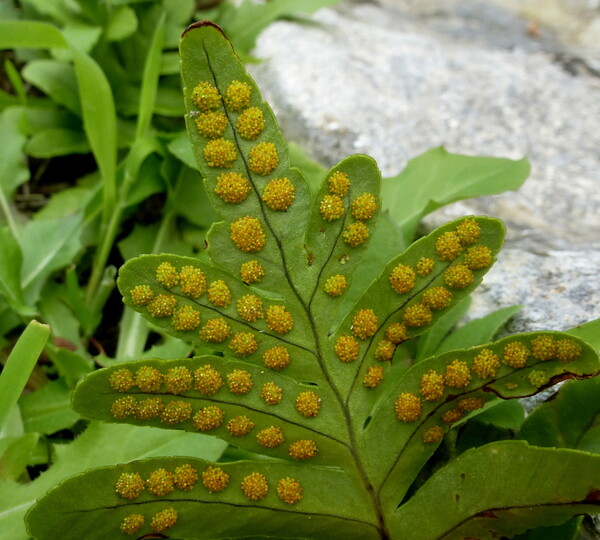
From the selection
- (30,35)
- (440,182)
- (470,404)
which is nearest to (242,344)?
(470,404)

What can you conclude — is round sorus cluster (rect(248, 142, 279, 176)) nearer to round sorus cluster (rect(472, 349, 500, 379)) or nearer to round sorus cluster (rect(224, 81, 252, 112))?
round sorus cluster (rect(224, 81, 252, 112))

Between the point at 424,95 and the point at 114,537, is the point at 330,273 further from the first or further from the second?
the point at 424,95

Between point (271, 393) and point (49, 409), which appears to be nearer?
point (271, 393)

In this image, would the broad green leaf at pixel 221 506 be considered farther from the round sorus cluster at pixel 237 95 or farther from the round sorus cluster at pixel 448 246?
the round sorus cluster at pixel 237 95

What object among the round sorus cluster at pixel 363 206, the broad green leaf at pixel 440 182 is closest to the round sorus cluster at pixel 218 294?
the round sorus cluster at pixel 363 206

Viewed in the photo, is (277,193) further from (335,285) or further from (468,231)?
(468,231)

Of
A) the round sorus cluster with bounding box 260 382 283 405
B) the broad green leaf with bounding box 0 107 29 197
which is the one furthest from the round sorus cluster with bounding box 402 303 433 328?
the broad green leaf with bounding box 0 107 29 197
